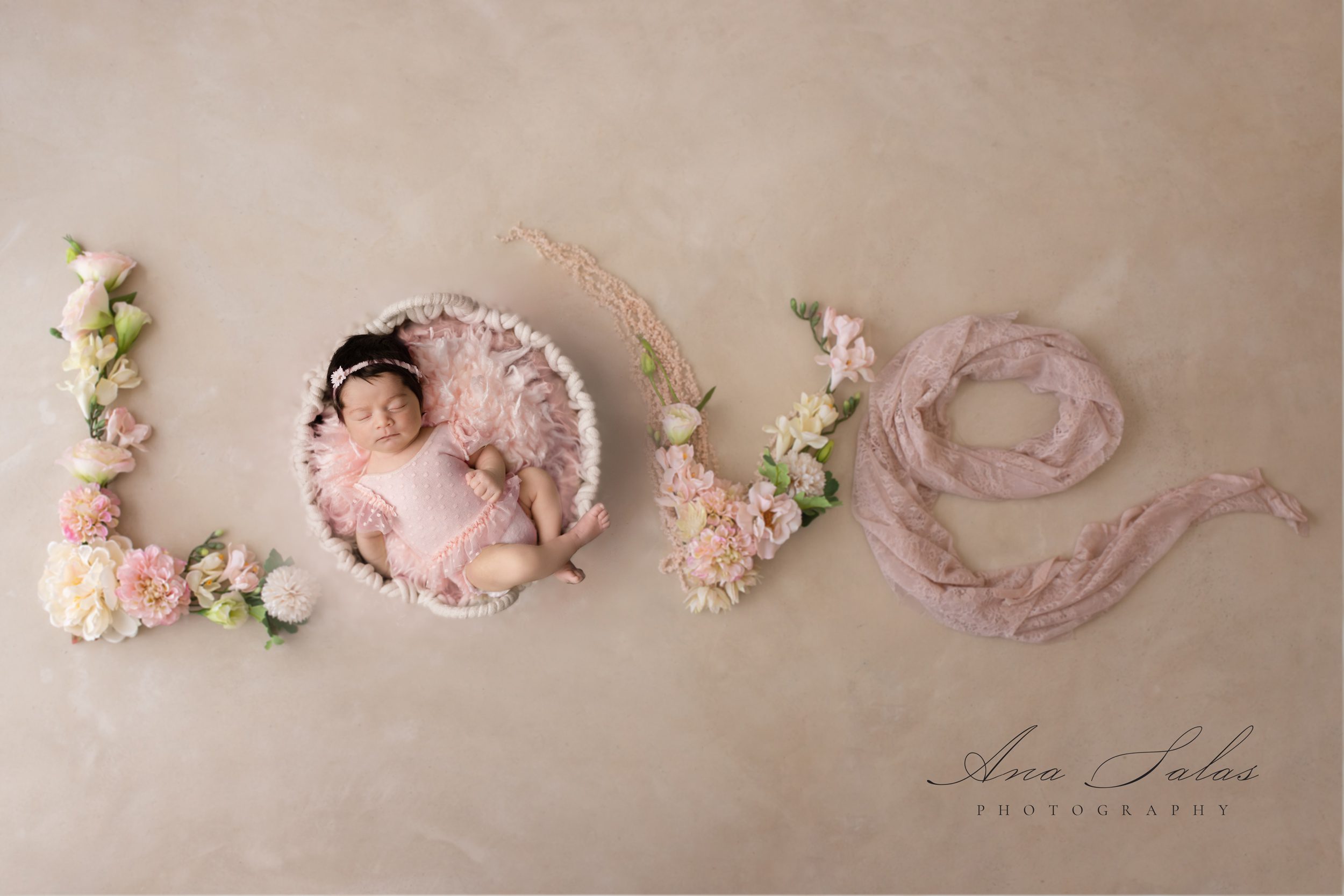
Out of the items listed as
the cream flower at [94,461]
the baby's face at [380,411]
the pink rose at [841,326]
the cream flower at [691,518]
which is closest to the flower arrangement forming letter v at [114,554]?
the cream flower at [94,461]

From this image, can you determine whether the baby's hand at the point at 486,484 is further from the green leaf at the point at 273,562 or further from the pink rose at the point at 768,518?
the green leaf at the point at 273,562

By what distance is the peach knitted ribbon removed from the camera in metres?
2.13

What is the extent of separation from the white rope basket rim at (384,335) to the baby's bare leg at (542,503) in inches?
2.2

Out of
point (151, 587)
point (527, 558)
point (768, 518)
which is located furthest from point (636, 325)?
point (151, 587)

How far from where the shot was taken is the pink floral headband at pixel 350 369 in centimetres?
180

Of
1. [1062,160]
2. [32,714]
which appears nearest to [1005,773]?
[1062,160]

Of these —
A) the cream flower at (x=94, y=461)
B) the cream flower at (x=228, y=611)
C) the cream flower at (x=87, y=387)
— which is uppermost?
the cream flower at (x=87, y=387)

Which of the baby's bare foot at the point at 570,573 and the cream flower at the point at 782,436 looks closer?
the baby's bare foot at the point at 570,573

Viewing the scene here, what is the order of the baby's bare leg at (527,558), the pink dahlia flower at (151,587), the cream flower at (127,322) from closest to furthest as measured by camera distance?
1. the baby's bare leg at (527,558)
2. the pink dahlia flower at (151,587)
3. the cream flower at (127,322)

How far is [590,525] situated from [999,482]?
118 cm

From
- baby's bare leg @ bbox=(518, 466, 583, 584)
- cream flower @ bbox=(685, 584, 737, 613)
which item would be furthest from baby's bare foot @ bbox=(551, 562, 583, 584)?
cream flower @ bbox=(685, 584, 737, 613)

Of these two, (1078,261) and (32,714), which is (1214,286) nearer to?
(1078,261)

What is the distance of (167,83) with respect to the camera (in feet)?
7.24

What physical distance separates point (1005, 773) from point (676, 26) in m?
2.37
